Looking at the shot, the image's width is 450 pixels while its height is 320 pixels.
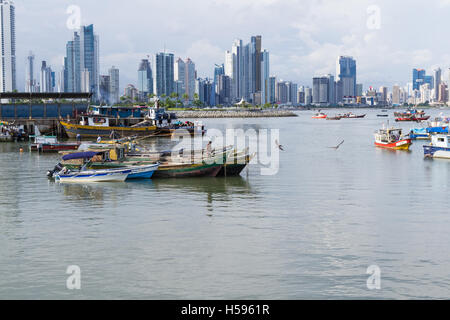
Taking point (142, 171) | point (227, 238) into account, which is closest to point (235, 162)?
point (142, 171)

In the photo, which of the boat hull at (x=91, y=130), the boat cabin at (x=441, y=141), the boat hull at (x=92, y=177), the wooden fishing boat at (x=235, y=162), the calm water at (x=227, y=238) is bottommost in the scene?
the calm water at (x=227, y=238)

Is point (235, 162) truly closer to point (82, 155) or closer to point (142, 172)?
point (142, 172)

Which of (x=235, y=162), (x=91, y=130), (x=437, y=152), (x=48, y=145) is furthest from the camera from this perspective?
(x=91, y=130)

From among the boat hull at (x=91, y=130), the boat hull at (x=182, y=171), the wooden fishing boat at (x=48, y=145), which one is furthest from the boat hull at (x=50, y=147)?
the boat hull at (x=182, y=171)

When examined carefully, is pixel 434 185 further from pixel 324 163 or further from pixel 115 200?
pixel 115 200

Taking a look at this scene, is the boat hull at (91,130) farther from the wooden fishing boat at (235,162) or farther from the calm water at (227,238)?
the wooden fishing boat at (235,162)

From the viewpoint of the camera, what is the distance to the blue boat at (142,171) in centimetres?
3641

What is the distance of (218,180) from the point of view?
37156 millimetres

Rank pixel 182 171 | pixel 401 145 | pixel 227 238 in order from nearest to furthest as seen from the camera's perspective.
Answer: pixel 227 238
pixel 182 171
pixel 401 145

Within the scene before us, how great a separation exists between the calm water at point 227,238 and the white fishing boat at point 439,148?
13891mm

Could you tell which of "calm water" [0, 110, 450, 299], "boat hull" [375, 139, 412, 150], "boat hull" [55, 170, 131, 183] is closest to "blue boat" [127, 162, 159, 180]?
"boat hull" [55, 170, 131, 183]

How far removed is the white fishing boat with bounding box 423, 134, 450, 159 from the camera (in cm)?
5081

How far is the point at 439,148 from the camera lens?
51438 mm

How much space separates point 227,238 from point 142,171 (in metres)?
15.8
